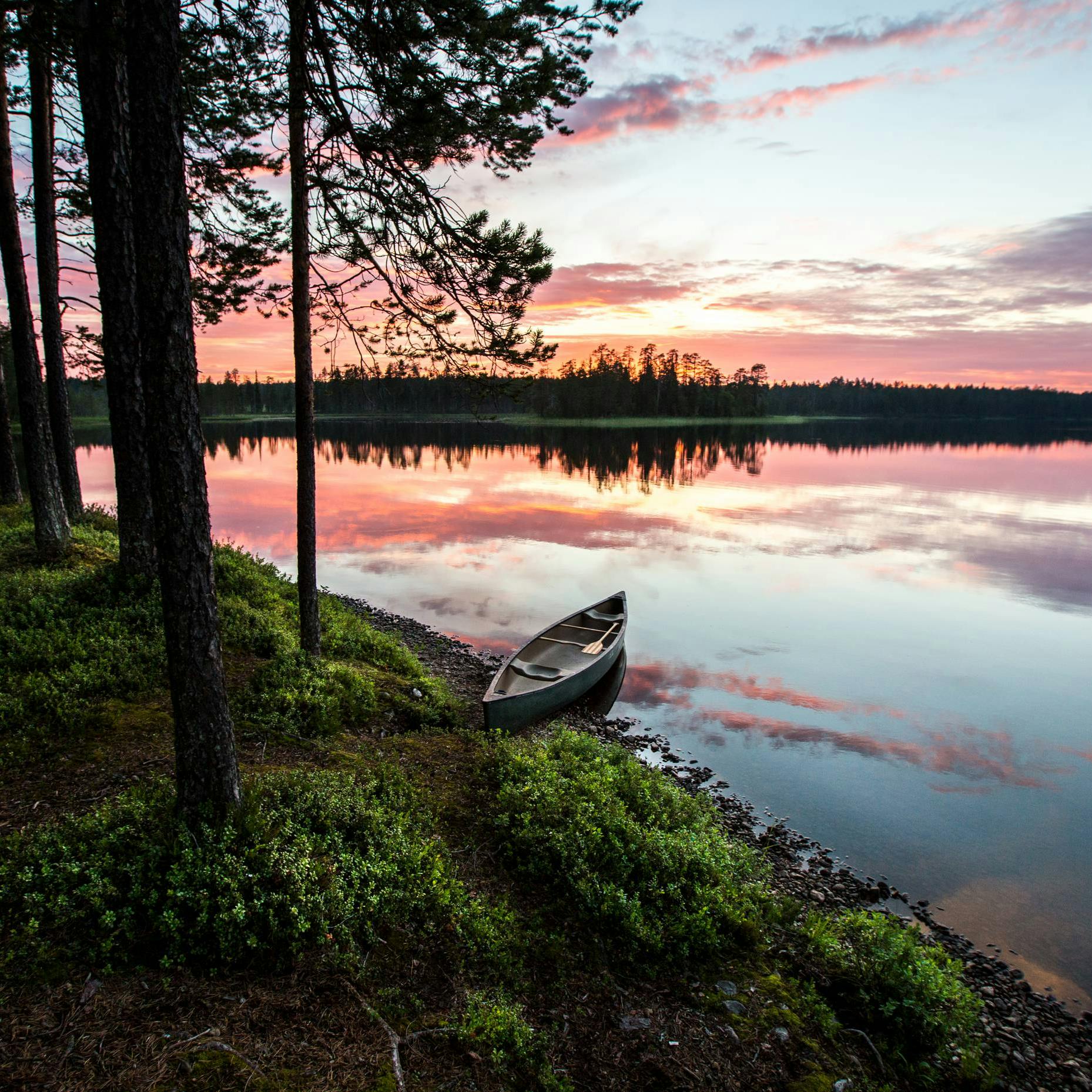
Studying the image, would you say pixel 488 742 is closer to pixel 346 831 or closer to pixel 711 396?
pixel 346 831

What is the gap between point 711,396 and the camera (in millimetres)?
127562

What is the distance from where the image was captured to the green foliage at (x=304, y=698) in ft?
27.2

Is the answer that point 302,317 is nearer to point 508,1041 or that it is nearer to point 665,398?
point 508,1041

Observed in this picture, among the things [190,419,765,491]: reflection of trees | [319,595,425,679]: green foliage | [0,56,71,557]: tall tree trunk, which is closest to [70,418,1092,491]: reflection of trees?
[190,419,765,491]: reflection of trees

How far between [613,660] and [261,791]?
30.8 feet

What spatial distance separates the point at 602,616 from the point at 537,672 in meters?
3.99

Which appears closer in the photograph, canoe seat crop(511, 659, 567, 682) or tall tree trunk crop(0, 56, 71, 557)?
tall tree trunk crop(0, 56, 71, 557)

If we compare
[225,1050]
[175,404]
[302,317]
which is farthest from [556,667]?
[175,404]

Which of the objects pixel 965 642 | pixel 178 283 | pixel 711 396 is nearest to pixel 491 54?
pixel 178 283

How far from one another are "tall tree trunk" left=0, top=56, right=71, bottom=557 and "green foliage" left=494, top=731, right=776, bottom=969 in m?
9.49

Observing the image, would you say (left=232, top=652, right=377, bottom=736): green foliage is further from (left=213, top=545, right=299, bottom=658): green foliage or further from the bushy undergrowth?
(left=213, top=545, right=299, bottom=658): green foliage

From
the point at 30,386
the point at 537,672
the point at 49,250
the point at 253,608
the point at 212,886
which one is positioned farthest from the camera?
the point at 49,250

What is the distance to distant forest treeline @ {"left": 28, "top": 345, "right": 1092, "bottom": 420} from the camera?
117125 mm

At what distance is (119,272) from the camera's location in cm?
931
